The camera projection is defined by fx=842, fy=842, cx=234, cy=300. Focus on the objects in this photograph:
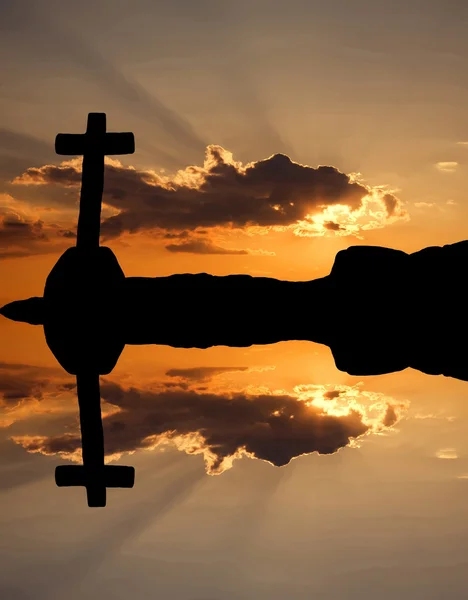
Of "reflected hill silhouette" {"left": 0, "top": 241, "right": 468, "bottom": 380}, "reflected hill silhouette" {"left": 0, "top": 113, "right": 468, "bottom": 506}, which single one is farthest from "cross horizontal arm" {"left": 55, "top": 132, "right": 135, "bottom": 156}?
"reflected hill silhouette" {"left": 0, "top": 241, "right": 468, "bottom": 380}

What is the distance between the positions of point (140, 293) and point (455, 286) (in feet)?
6.71

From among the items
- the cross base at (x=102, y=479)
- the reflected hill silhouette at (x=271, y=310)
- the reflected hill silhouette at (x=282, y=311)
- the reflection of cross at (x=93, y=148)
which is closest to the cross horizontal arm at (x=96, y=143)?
the reflection of cross at (x=93, y=148)

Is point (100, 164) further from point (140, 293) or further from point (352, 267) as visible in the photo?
point (352, 267)

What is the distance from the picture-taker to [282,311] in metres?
5.48

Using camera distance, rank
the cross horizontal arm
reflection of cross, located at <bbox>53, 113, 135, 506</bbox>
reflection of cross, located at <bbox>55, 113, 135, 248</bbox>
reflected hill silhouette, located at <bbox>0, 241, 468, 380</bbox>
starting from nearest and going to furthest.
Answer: reflected hill silhouette, located at <bbox>0, 241, 468, 380</bbox>
reflection of cross, located at <bbox>53, 113, 135, 506</bbox>
reflection of cross, located at <bbox>55, 113, 135, 248</bbox>
the cross horizontal arm

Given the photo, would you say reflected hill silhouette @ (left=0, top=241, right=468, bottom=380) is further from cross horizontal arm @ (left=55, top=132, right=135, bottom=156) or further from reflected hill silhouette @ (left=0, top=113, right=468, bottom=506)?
cross horizontal arm @ (left=55, top=132, right=135, bottom=156)

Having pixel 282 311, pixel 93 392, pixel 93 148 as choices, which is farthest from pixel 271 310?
pixel 93 148

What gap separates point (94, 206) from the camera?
6652mm

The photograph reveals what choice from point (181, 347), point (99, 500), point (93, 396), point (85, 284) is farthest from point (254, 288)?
point (99, 500)

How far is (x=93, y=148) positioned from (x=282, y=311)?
101 inches

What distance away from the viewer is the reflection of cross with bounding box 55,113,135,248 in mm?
6775

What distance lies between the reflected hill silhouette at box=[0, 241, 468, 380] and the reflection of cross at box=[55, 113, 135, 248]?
996mm

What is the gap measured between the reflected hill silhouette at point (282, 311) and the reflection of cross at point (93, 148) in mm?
996

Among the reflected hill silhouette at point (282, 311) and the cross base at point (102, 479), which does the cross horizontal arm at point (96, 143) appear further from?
the cross base at point (102, 479)
